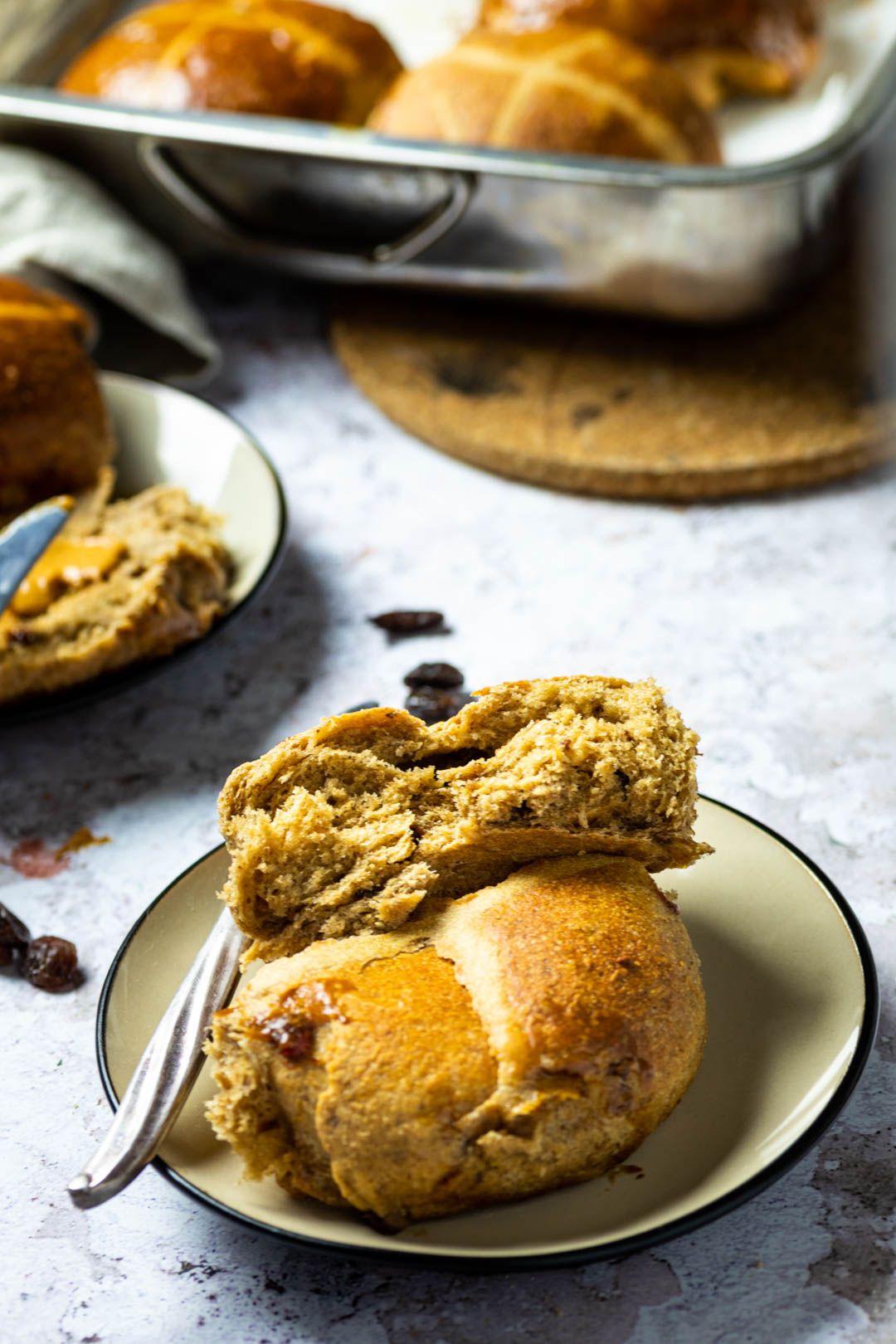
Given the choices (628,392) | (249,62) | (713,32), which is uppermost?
(249,62)

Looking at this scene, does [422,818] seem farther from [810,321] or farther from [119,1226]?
[810,321]

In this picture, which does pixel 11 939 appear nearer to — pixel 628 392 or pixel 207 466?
pixel 207 466

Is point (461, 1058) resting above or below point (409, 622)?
above

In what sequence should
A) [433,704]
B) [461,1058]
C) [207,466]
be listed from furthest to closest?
[207,466] < [433,704] < [461,1058]

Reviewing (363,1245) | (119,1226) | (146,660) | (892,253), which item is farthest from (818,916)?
(892,253)

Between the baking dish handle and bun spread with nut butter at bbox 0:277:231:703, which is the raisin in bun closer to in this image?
the baking dish handle

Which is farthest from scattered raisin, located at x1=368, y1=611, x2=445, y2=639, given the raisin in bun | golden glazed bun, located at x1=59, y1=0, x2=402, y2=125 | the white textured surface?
golden glazed bun, located at x1=59, y1=0, x2=402, y2=125

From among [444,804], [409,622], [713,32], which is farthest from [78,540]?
[713,32]
